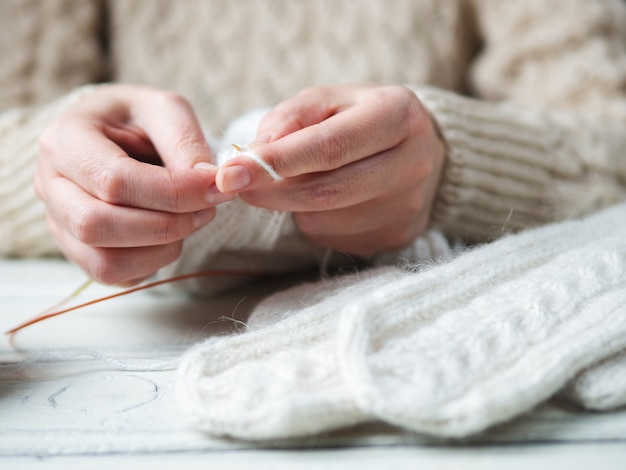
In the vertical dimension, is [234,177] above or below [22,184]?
above

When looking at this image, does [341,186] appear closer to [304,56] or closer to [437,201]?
[437,201]

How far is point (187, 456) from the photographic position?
0.37 m

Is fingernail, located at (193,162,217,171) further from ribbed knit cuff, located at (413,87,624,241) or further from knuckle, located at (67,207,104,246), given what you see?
ribbed knit cuff, located at (413,87,624,241)

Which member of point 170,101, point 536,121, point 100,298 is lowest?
point 100,298

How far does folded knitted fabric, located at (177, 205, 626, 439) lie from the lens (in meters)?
0.36

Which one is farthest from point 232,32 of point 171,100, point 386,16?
point 171,100

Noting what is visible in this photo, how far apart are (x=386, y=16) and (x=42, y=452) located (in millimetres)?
878

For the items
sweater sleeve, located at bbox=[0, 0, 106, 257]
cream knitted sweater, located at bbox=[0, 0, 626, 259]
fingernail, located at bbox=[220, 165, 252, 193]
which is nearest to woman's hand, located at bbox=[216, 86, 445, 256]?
fingernail, located at bbox=[220, 165, 252, 193]

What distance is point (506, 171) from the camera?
748 mm

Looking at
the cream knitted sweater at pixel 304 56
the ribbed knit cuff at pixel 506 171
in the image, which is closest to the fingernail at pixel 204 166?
the ribbed knit cuff at pixel 506 171

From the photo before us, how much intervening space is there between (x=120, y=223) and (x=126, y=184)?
0.04 metres

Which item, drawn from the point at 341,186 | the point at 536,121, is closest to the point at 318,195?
→ the point at 341,186

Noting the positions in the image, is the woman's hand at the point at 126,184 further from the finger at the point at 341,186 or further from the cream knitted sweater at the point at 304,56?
the cream knitted sweater at the point at 304,56

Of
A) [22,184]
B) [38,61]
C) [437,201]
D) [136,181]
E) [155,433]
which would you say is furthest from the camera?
[38,61]
